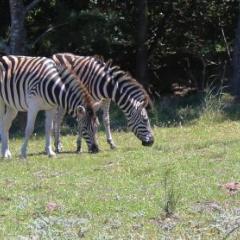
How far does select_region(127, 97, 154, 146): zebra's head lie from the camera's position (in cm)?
1369

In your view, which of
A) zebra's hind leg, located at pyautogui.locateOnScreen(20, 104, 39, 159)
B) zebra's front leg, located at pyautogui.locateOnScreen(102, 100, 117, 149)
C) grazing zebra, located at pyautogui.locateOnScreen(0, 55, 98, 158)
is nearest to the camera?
zebra's hind leg, located at pyautogui.locateOnScreen(20, 104, 39, 159)

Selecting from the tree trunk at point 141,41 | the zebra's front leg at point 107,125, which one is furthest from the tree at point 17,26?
the zebra's front leg at point 107,125

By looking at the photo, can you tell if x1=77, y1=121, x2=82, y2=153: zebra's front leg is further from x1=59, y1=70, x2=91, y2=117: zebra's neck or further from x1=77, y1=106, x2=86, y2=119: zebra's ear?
x1=59, y1=70, x2=91, y2=117: zebra's neck

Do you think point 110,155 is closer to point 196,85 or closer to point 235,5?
point 196,85

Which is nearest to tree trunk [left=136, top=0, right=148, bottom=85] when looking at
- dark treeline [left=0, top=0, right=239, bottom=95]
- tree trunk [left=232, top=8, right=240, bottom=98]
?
dark treeline [left=0, top=0, right=239, bottom=95]

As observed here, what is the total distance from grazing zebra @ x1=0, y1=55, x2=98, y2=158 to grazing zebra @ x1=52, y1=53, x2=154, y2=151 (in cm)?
66

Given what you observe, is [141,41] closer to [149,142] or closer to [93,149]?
[149,142]

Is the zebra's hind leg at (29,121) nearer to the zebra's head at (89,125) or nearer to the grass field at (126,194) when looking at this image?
the grass field at (126,194)

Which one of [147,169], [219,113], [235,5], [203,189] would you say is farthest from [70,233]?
[235,5]

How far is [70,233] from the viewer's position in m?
6.66

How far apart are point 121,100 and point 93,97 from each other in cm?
52

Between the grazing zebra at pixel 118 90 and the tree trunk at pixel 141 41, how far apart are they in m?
7.95

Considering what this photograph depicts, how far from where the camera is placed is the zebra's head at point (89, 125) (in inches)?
511

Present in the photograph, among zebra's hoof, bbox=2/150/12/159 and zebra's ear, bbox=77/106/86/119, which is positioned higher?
zebra's ear, bbox=77/106/86/119
